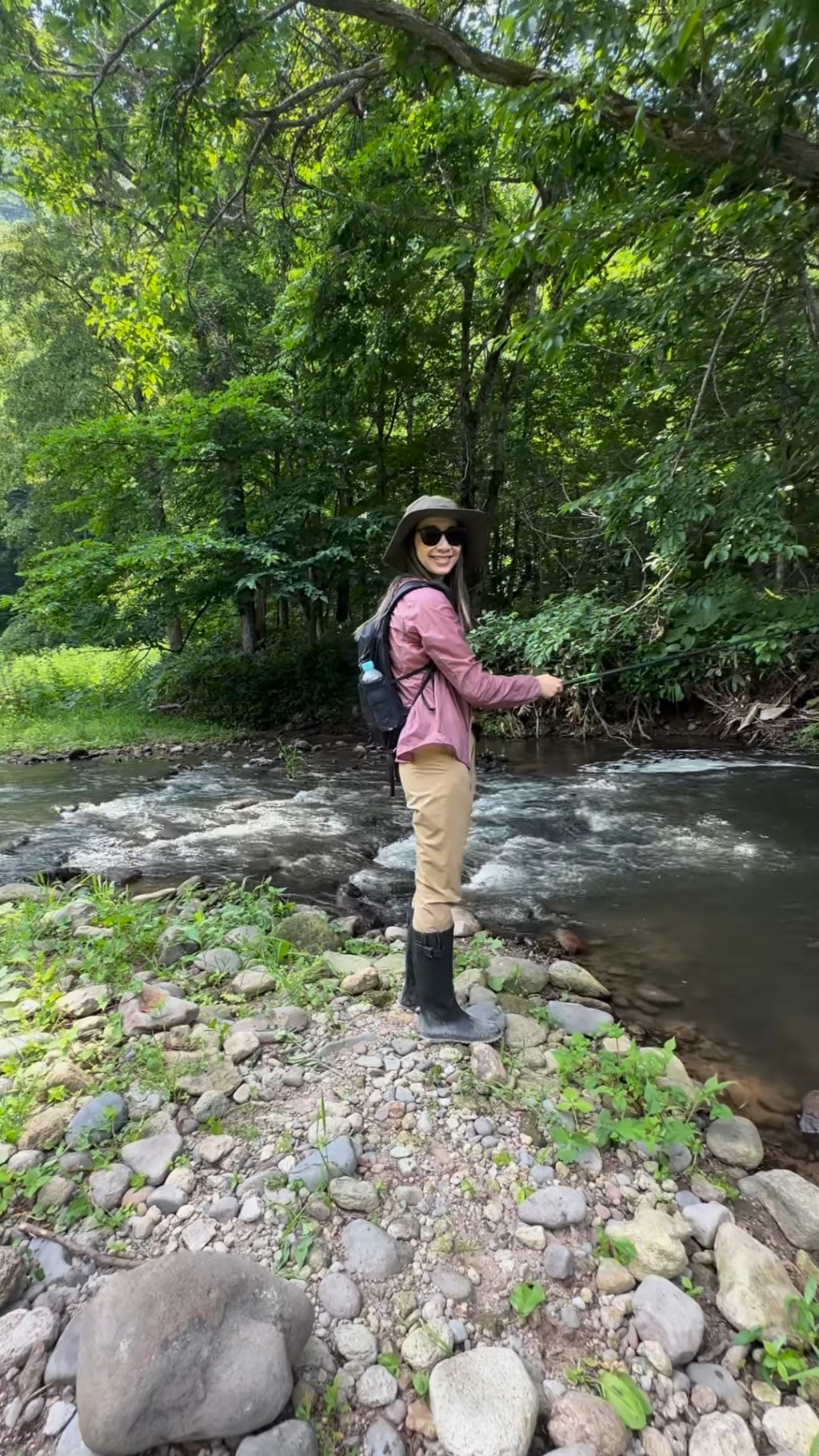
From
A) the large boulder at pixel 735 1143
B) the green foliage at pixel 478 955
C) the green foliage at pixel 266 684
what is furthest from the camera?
the green foliage at pixel 266 684

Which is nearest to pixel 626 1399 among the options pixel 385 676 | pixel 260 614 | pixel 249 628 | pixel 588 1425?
pixel 588 1425

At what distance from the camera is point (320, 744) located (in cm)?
1255

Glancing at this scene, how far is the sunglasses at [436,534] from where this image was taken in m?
2.78

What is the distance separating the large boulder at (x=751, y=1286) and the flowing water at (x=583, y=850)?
133 centimetres

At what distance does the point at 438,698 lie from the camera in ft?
8.89

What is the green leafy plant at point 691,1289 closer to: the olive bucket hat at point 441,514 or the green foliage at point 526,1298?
the green foliage at point 526,1298

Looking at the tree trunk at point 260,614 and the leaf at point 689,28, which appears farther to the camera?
the tree trunk at point 260,614

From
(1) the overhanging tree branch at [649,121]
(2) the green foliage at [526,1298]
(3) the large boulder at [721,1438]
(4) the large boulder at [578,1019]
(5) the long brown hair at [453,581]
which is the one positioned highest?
(1) the overhanging tree branch at [649,121]

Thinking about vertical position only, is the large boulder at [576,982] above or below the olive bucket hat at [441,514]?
below

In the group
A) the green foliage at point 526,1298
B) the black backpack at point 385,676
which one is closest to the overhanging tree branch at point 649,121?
the black backpack at point 385,676

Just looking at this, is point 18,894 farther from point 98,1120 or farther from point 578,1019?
point 578,1019

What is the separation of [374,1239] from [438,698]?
1733mm

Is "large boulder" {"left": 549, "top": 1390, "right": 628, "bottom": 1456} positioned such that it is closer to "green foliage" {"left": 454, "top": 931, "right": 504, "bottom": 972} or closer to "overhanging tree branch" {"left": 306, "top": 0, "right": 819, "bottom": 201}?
"green foliage" {"left": 454, "top": 931, "right": 504, "bottom": 972}

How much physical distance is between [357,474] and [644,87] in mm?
11318
